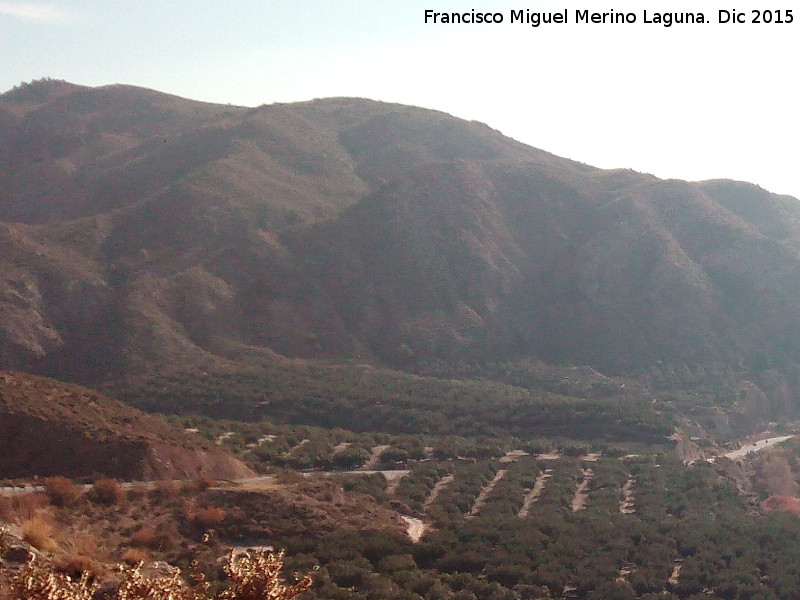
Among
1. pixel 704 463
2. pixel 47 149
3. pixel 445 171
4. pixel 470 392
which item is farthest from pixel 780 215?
pixel 47 149

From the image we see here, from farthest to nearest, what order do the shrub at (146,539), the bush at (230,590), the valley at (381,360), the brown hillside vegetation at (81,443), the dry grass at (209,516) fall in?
the brown hillside vegetation at (81,443), the valley at (381,360), the dry grass at (209,516), the shrub at (146,539), the bush at (230,590)

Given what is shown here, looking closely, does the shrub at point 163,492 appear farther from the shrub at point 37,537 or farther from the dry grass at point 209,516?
the shrub at point 37,537

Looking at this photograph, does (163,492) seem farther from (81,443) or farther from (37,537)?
(37,537)

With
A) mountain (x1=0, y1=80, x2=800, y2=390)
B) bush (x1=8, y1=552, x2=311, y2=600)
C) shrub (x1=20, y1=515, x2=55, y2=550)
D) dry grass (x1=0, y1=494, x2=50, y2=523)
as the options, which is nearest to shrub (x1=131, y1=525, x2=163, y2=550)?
dry grass (x1=0, y1=494, x2=50, y2=523)

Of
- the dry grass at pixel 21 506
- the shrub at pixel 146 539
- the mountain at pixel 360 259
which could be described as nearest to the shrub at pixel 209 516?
the shrub at pixel 146 539

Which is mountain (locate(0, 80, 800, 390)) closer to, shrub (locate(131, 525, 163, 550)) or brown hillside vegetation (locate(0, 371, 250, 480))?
brown hillside vegetation (locate(0, 371, 250, 480))

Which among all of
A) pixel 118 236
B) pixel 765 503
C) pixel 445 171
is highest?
pixel 445 171

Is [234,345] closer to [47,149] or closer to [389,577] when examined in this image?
[389,577]
